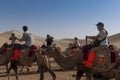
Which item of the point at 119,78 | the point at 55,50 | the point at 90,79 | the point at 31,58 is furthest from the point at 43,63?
the point at 119,78

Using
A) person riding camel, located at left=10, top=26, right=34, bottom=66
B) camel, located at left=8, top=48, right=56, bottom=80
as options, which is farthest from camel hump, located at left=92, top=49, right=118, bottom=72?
person riding camel, located at left=10, top=26, right=34, bottom=66

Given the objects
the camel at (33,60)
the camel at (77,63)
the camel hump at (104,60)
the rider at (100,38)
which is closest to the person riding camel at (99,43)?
the rider at (100,38)

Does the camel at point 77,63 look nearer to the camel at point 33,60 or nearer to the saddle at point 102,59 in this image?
the saddle at point 102,59

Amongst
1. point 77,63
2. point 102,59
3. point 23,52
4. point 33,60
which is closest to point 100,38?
point 102,59

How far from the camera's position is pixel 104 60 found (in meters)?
13.8

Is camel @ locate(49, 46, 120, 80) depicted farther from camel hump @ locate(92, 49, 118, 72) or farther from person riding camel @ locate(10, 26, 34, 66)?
person riding camel @ locate(10, 26, 34, 66)

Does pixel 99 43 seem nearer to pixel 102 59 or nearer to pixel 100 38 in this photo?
pixel 100 38

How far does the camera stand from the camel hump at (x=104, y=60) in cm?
1359

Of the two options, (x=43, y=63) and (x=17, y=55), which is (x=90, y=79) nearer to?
(x=43, y=63)

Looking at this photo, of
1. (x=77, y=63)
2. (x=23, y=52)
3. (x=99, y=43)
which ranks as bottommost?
(x=77, y=63)

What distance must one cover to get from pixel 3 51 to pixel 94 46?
8520mm

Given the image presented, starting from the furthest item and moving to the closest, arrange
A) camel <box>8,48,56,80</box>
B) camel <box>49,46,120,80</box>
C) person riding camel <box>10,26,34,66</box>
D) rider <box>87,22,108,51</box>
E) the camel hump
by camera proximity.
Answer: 1. person riding camel <box>10,26,34,66</box>
2. camel <box>8,48,56,80</box>
3. camel <box>49,46,120,80</box>
4. rider <box>87,22,108,51</box>
5. the camel hump

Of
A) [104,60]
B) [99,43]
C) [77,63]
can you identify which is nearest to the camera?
[104,60]

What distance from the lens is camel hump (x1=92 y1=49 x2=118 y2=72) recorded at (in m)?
13.6
